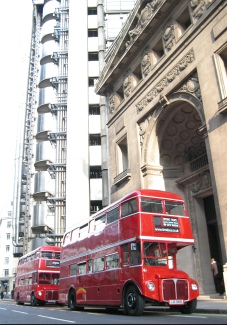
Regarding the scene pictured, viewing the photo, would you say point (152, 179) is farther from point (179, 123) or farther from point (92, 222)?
point (92, 222)

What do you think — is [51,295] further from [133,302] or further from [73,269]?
[133,302]

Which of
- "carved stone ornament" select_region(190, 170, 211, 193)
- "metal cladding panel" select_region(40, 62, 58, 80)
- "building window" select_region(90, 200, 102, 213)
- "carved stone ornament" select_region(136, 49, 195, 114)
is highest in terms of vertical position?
"metal cladding panel" select_region(40, 62, 58, 80)

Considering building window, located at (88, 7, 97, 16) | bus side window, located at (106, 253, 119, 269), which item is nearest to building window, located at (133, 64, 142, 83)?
bus side window, located at (106, 253, 119, 269)

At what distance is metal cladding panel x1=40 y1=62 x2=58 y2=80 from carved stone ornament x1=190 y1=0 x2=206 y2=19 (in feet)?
87.3

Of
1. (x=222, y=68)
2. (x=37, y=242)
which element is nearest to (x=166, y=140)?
(x=222, y=68)

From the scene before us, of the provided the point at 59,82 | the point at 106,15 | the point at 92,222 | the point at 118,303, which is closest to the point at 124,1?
the point at 106,15

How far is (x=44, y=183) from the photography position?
37281 mm

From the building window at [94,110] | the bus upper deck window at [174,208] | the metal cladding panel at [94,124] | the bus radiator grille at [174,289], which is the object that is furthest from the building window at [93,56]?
the bus radiator grille at [174,289]

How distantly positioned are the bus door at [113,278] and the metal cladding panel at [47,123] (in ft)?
93.3

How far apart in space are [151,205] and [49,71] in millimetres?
34604

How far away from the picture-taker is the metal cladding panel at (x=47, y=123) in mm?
39188

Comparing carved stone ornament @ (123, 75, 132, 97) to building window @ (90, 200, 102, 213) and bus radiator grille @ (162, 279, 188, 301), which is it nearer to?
building window @ (90, 200, 102, 213)

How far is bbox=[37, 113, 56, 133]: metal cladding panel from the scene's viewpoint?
3919cm

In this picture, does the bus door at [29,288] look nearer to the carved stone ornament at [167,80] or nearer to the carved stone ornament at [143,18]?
the carved stone ornament at [167,80]
